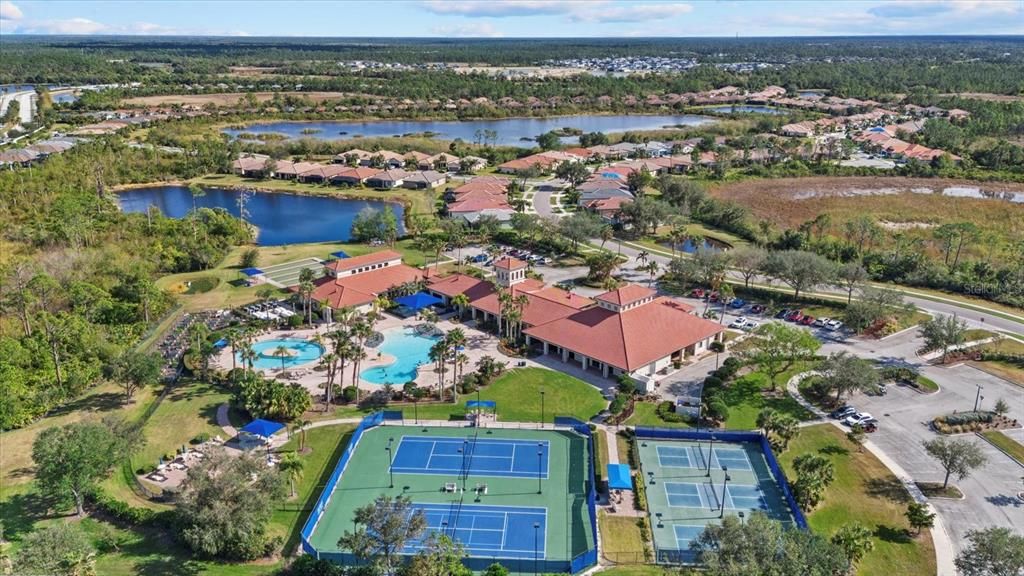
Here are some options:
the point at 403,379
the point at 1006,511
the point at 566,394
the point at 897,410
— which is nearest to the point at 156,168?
the point at 403,379

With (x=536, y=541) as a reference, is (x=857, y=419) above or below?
above

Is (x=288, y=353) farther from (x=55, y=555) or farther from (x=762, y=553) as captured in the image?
(x=762, y=553)

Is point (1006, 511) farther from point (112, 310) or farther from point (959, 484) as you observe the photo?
point (112, 310)

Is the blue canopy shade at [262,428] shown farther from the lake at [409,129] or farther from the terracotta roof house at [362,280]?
the lake at [409,129]

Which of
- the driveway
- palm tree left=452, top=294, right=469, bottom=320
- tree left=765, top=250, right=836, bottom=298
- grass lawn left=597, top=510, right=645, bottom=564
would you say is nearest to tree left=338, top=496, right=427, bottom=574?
grass lawn left=597, top=510, right=645, bottom=564

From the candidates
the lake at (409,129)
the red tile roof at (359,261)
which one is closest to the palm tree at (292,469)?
the red tile roof at (359,261)

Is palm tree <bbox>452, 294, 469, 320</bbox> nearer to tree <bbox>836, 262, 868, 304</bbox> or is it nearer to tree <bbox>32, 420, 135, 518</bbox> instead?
tree <bbox>32, 420, 135, 518</bbox>

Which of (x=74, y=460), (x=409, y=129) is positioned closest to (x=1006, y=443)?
(x=74, y=460)
